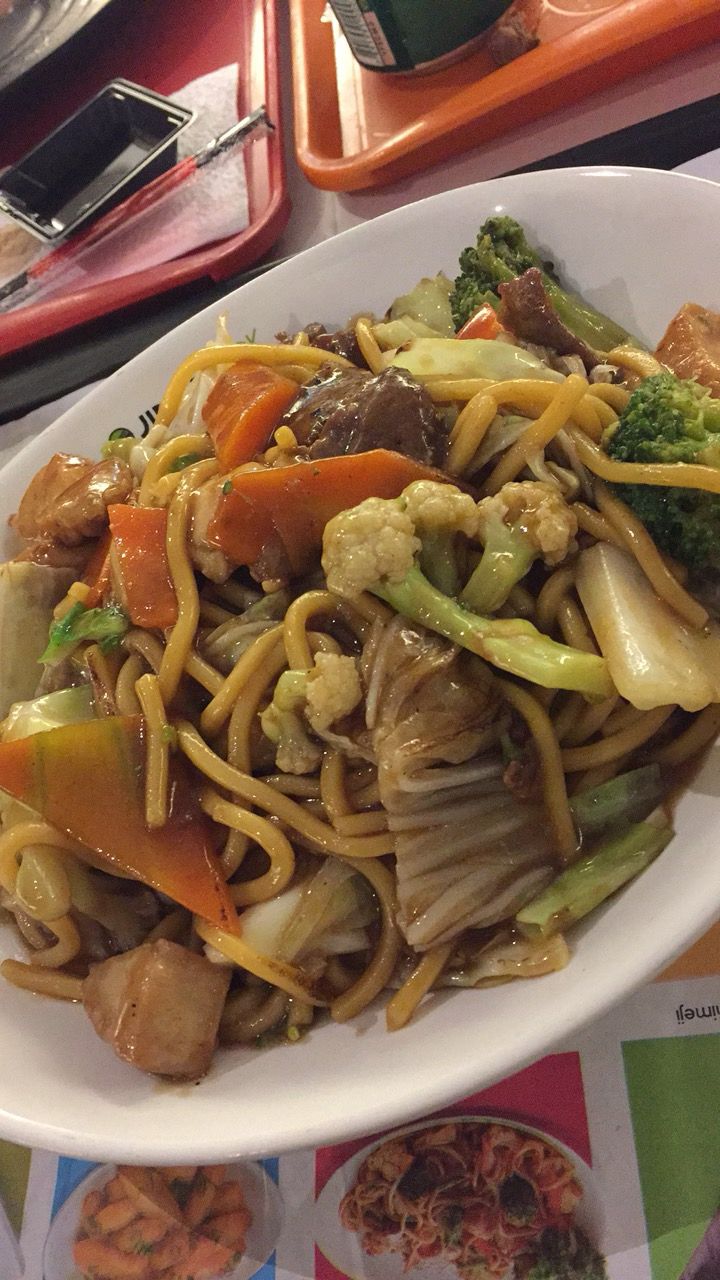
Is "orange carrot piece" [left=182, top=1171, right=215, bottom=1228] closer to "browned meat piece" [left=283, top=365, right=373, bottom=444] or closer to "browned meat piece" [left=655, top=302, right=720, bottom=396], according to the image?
"browned meat piece" [left=283, top=365, right=373, bottom=444]

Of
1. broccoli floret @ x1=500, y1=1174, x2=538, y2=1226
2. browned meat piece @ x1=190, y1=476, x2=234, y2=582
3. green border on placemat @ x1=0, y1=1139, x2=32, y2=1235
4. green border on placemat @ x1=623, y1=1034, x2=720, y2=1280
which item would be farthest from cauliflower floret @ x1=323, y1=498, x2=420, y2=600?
green border on placemat @ x1=0, y1=1139, x2=32, y2=1235

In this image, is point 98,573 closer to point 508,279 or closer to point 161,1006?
point 161,1006

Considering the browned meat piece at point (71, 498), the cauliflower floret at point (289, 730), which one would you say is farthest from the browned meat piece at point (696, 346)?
the browned meat piece at point (71, 498)

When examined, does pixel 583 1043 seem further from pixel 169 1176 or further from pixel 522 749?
pixel 169 1176

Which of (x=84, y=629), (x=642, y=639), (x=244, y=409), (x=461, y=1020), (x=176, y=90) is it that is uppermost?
(x=176, y=90)

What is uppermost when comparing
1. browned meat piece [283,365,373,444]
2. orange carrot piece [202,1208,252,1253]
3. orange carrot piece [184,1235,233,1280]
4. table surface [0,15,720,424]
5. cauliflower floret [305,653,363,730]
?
table surface [0,15,720,424]

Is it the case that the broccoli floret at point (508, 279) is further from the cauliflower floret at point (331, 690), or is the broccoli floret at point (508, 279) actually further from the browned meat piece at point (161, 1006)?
the browned meat piece at point (161, 1006)

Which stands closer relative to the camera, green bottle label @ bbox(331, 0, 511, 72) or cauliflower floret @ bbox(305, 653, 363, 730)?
cauliflower floret @ bbox(305, 653, 363, 730)

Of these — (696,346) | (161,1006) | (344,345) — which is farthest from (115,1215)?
(696,346)
